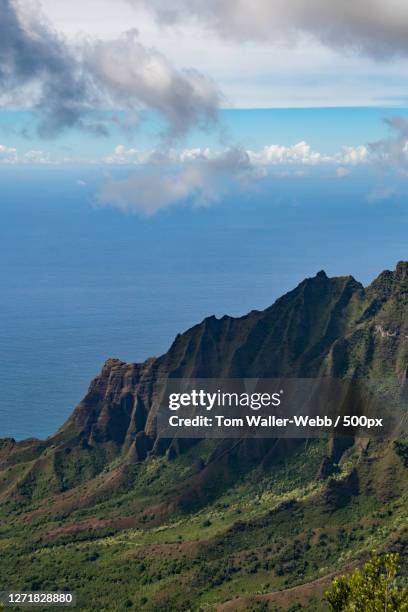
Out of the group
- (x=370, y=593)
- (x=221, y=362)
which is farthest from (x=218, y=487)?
(x=370, y=593)

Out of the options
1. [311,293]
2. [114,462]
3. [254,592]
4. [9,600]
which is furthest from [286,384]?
[9,600]

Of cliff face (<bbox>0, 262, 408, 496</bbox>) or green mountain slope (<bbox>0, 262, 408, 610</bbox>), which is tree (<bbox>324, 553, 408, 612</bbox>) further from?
cliff face (<bbox>0, 262, 408, 496</bbox>)

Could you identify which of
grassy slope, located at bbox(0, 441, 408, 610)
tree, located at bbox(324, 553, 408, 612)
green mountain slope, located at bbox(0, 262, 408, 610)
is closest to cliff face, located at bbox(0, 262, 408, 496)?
green mountain slope, located at bbox(0, 262, 408, 610)

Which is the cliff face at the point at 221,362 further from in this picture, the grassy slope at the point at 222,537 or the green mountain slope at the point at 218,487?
the grassy slope at the point at 222,537

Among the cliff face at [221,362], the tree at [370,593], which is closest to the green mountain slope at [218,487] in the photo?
the cliff face at [221,362]

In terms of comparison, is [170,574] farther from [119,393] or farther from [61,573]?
[119,393]
